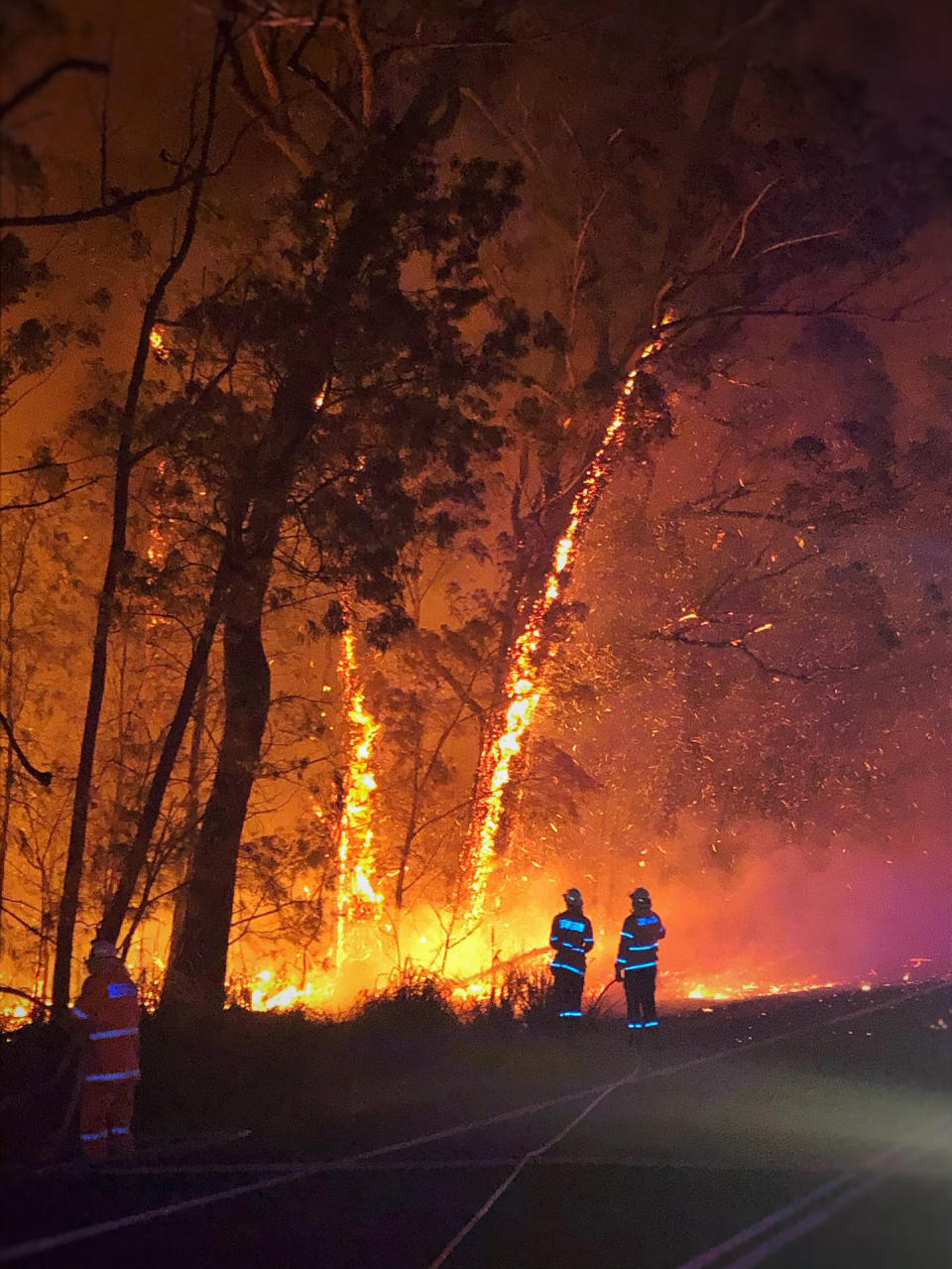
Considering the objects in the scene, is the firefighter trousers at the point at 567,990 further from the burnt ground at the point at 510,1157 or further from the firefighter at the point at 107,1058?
the firefighter at the point at 107,1058

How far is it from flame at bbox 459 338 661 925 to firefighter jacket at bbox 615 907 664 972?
6.22 m

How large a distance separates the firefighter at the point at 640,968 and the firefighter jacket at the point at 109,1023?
671 centimetres

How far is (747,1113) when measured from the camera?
9.41m

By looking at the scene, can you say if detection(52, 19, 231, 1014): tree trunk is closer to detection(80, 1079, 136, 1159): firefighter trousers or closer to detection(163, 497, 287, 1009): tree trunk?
detection(163, 497, 287, 1009): tree trunk

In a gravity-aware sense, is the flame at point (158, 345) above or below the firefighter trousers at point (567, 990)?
above

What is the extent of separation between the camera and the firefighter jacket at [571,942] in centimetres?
1421

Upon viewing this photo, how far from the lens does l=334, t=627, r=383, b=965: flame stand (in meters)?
20.5

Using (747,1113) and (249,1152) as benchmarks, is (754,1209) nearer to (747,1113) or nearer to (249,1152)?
(747,1113)

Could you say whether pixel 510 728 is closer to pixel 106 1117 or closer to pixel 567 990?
pixel 567 990

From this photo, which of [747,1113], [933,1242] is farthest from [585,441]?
[933,1242]

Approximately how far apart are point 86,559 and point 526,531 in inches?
294

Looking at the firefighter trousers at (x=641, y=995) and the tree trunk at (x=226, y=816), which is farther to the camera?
the firefighter trousers at (x=641, y=995)

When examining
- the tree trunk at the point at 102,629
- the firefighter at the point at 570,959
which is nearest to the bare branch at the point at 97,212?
the tree trunk at the point at 102,629

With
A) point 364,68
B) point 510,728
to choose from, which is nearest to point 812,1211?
point 364,68
